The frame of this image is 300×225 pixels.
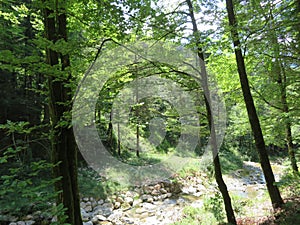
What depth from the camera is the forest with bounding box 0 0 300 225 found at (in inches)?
91.7

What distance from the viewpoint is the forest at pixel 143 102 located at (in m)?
2.33

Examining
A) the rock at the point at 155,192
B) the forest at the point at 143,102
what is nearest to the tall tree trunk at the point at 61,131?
the forest at the point at 143,102

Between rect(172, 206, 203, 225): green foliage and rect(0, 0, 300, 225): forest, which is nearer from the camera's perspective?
rect(0, 0, 300, 225): forest

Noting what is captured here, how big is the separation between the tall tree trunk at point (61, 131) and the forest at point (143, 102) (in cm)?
1

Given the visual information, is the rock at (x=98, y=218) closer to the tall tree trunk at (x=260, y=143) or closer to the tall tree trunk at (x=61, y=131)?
the tall tree trunk at (x=61, y=131)

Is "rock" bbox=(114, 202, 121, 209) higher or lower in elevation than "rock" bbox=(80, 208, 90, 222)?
lower

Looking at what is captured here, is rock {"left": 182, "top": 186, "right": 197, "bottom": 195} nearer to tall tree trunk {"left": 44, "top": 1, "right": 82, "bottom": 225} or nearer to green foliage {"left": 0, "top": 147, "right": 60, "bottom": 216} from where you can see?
green foliage {"left": 0, "top": 147, "right": 60, "bottom": 216}

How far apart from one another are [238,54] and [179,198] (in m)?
5.50

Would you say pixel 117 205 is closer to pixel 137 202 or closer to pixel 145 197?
pixel 137 202

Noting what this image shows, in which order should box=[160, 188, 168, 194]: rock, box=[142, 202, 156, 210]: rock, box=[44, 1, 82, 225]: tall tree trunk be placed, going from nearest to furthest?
box=[44, 1, 82, 225]: tall tree trunk → box=[142, 202, 156, 210]: rock → box=[160, 188, 168, 194]: rock

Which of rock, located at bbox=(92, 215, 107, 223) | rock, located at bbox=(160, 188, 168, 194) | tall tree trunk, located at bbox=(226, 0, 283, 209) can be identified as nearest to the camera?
tall tree trunk, located at bbox=(226, 0, 283, 209)

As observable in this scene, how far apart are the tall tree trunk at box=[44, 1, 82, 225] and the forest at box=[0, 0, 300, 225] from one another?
0.01m

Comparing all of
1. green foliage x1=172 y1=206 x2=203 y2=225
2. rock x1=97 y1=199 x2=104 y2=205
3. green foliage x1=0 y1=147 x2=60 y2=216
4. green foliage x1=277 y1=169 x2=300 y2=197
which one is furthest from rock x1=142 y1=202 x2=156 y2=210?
green foliage x1=277 y1=169 x2=300 y2=197

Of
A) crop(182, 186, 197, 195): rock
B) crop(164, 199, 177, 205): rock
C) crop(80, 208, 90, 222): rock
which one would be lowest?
crop(164, 199, 177, 205): rock
